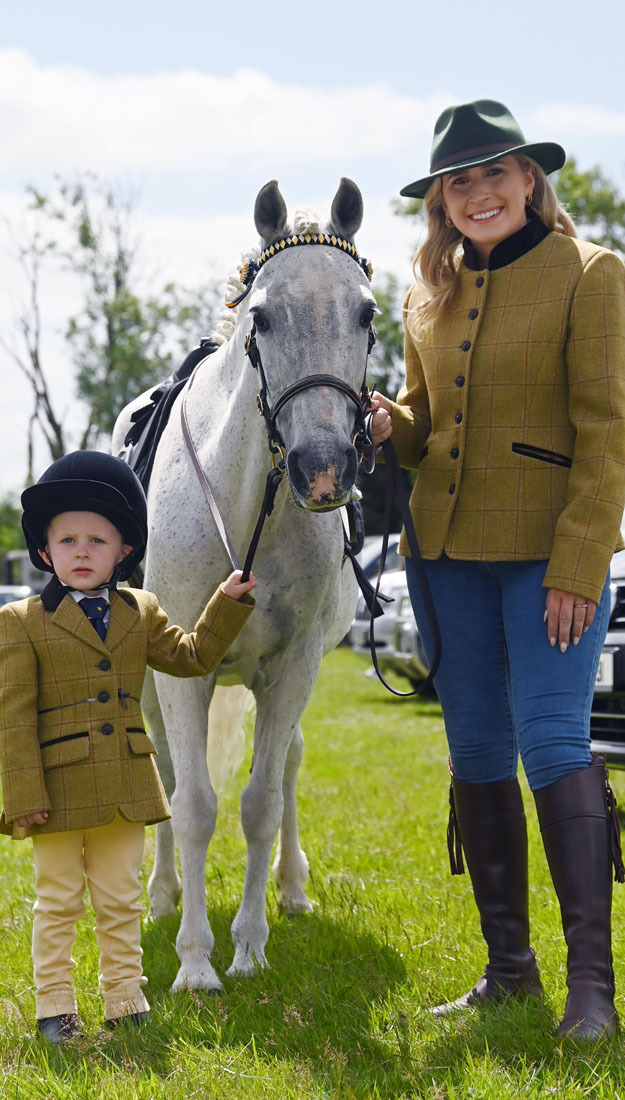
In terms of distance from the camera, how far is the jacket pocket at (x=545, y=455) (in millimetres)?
2957

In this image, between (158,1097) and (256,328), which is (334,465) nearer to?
(256,328)

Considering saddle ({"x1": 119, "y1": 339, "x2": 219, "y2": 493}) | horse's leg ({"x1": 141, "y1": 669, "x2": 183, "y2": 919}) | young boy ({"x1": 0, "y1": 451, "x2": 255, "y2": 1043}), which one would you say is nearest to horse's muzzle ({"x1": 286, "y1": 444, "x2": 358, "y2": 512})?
young boy ({"x1": 0, "y1": 451, "x2": 255, "y2": 1043})

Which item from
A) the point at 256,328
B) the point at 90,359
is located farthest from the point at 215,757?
the point at 90,359

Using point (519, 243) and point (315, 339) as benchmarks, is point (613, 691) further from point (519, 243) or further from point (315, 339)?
point (315, 339)

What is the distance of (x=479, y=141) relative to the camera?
9.93ft

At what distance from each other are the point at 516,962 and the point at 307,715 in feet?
28.9

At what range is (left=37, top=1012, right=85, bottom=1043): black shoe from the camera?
2.87 metres

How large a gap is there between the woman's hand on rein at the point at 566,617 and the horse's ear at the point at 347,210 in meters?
1.18

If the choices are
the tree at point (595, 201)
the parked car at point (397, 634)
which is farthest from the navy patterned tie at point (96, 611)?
the tree at point (595, 201)

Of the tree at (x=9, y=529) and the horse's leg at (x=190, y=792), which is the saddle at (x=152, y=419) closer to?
the horse's leg at (x=190, y=792)

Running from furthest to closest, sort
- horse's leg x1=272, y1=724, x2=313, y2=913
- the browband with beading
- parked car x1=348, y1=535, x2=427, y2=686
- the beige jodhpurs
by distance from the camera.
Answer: parked car x1=348, y1=535, x2=427, y2=686 < horse's leg x1=272, y1=724, x2=313, y2=913 < the browband with beading < the beige jodhpurs

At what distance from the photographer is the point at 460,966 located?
3428 millimetres

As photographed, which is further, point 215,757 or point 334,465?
point 215,757

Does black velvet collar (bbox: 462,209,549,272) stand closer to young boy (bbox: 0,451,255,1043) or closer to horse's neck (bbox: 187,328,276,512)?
horse's neck (bbox: 187,328,276,512)
